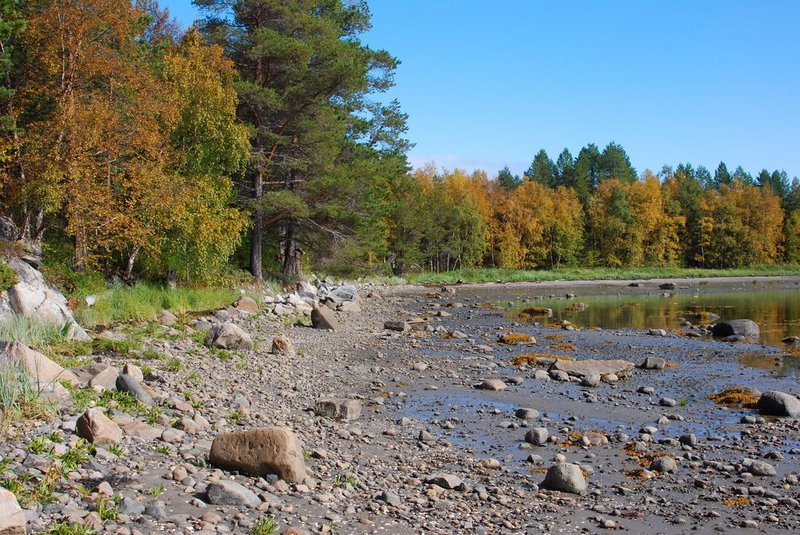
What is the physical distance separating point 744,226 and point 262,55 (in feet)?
265

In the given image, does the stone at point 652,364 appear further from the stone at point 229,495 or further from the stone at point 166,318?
the stone at point 229,495

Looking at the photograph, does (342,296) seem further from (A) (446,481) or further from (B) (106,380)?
(A) (446,481)

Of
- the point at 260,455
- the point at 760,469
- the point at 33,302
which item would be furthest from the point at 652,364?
the point at 33,302

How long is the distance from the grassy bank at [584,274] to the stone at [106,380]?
5665cm

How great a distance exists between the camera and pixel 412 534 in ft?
23.9

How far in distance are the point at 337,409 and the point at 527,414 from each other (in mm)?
3712

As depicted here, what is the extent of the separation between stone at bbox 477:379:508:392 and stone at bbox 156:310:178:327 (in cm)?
912

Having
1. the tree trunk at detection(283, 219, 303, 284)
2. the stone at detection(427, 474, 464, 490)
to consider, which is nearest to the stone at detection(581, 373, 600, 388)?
the stone at detection(427, 474, 464, 490)

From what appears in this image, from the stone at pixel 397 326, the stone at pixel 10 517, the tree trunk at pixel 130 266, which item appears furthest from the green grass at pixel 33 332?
the stone at pixel 397 326

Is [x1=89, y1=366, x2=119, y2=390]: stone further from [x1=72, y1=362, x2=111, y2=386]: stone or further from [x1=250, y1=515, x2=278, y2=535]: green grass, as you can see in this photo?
[x1=250, y1=515, x2=278, y2=535]: green grass

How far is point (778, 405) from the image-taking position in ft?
44.3

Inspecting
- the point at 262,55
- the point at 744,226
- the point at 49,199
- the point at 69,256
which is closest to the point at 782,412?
the point at 49,199

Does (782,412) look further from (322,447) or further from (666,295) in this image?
(666,295)

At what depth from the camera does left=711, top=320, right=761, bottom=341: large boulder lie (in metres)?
26.7
